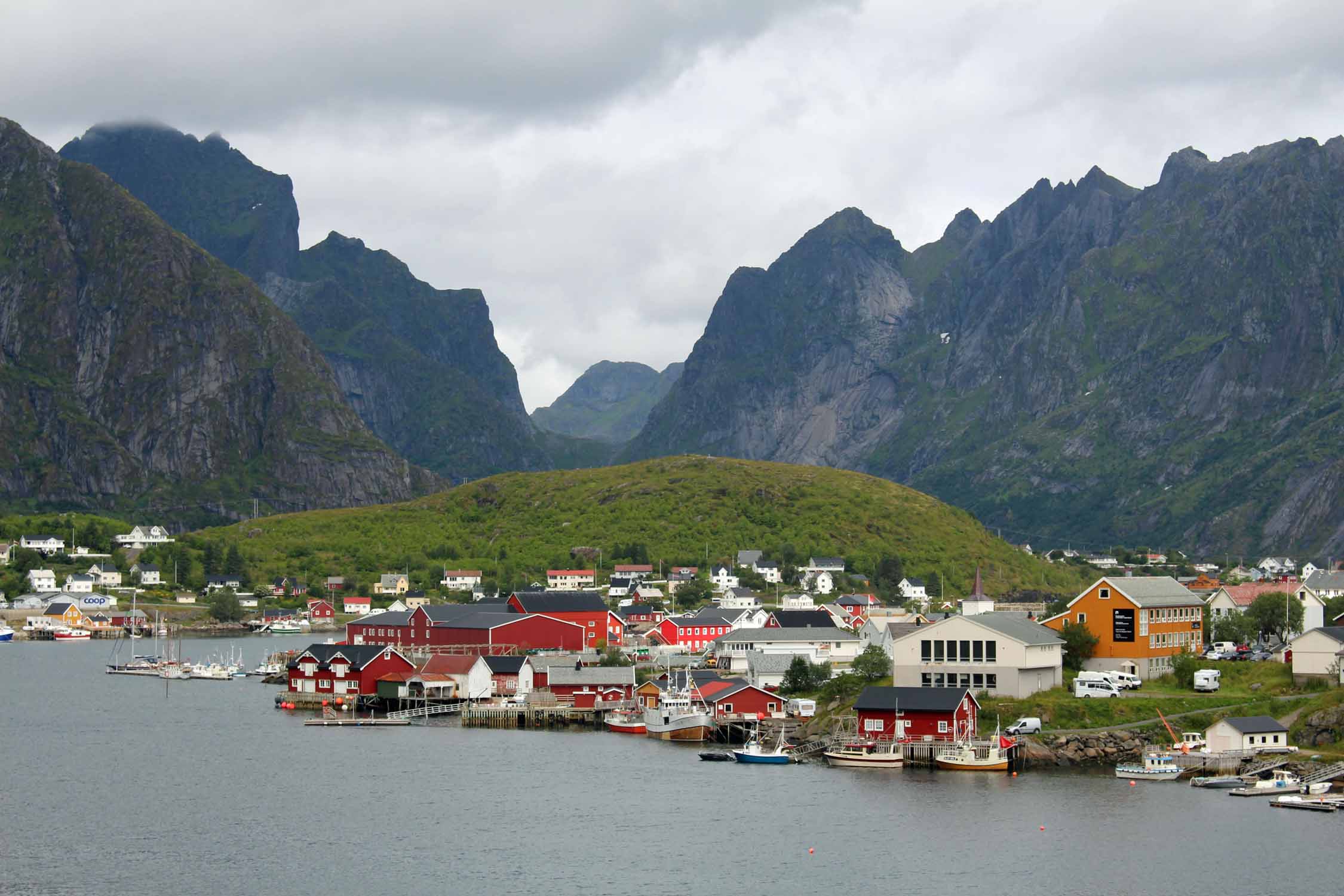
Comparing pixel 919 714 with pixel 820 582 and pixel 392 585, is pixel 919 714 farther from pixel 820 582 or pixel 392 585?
pixel 392 585

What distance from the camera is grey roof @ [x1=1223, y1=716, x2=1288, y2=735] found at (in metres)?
65.7

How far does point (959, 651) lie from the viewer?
7569 centimetres

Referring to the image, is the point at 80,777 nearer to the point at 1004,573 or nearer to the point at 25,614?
the point at 25,614

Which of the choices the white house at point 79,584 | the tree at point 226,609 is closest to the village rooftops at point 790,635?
the tree at point 226,609

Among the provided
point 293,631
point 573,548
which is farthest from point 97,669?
point 573,548

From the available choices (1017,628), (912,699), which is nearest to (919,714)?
(912,699)

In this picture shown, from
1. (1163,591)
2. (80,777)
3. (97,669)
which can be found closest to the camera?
(80,777)

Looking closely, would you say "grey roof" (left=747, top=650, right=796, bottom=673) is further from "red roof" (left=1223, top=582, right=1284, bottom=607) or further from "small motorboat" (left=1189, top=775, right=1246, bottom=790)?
"red roof" (left=1223, top=582, right=1284, bottom=607)

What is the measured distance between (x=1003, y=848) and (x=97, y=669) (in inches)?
3471

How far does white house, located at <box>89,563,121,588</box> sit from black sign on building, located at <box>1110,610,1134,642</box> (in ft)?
430

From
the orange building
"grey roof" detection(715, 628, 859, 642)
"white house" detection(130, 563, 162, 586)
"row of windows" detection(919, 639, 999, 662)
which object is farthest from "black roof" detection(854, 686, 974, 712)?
"white house" detection(130, 563, 162, 586)

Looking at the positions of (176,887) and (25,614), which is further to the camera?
(25,614)

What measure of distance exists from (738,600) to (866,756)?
7036 cm

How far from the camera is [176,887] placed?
4803 centimetres
